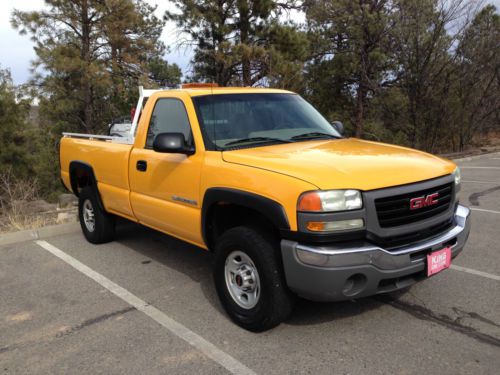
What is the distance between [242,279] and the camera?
353cm

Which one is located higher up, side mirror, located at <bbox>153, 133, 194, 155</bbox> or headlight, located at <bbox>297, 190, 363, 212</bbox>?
side mirror, located at <bbox>153, 133, 194, 155</bbox>

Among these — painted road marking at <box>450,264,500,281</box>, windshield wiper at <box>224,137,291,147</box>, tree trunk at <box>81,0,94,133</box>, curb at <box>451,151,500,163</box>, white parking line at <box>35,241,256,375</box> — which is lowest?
curb at <box>451,151,500,163</box>

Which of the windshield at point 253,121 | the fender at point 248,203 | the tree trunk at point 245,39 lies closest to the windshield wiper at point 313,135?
the windshield at point 253,121

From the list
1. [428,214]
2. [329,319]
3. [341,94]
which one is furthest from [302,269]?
[341,94]

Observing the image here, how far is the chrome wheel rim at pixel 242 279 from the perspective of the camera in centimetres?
345

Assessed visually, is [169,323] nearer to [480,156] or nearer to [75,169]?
[75,169]

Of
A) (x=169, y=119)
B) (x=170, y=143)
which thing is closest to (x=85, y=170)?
(x=169, y=119)

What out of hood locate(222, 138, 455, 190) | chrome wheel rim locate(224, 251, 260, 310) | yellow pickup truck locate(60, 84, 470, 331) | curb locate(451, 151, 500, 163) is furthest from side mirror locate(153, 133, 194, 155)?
curb locate(451, 151, 500, 163)

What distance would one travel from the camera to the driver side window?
166 inches

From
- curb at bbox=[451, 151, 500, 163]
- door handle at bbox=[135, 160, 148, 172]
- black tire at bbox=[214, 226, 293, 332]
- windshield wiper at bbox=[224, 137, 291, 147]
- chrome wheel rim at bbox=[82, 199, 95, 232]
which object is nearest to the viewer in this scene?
black tire at bbox=[214, 226, 293, 332]

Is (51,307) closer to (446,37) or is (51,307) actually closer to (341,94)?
(446,37)

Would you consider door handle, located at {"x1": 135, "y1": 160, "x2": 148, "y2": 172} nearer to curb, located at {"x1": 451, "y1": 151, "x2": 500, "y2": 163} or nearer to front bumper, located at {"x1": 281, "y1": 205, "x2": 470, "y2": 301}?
front bumper, located at {"x1": 281, "y1": 205, "x2": 470, "y2": 301}

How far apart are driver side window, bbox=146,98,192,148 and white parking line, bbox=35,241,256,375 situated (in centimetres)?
145

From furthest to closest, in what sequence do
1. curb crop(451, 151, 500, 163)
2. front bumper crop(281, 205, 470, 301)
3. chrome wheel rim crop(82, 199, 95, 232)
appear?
1. curb crop(451, 151, 500, 163)
2. chrome wheel rim crop(82, 199, 95, 232)
3. front bumper crop(281, 205, 470, 301)
